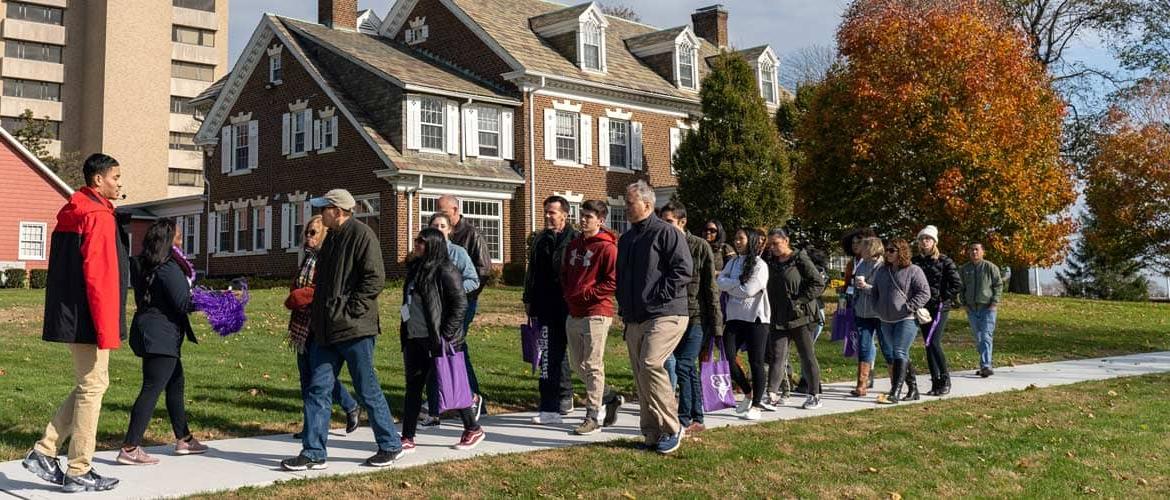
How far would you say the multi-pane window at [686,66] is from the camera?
38.4m

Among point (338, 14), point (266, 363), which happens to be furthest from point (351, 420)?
point (338, 14)

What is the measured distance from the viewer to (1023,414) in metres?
10.7

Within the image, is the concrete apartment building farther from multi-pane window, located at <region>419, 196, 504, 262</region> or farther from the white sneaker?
the white sneaker

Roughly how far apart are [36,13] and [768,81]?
5085cm

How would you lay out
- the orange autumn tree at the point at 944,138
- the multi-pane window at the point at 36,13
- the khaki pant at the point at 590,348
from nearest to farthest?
1. the khaki pant at the point at 590,348
2. the orange autumn tree at the point at 944,138
3. the multi-pane window at the point at 36,13

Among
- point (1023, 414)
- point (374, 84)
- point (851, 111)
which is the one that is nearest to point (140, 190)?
point (374, 84)

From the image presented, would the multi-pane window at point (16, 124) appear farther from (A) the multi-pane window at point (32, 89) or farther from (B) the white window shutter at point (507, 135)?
(B) the white window shutter at point (507, 135)

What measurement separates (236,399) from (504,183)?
71.5 ft

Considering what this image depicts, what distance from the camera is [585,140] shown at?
3447 cm

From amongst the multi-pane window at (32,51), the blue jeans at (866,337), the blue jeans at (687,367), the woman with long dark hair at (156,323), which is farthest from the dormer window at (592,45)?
the multi-pane window at (32,51)

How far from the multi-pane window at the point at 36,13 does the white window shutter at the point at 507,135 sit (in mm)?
49021

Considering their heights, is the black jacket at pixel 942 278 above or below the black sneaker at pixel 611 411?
above

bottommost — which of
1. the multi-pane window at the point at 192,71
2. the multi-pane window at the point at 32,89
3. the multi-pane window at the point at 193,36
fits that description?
the multi-pane window at the point at 32,89

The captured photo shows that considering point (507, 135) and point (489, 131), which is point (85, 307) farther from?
point (507, 135)
